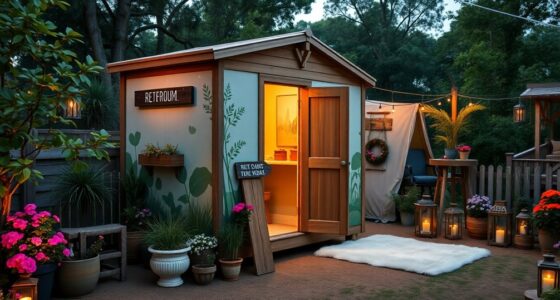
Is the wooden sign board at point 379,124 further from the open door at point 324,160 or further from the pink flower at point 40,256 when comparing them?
the pink flower at point 40,256

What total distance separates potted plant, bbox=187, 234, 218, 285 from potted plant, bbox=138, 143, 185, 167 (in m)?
0.90

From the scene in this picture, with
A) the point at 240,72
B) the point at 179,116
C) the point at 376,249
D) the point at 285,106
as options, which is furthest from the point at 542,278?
the point at 285,106

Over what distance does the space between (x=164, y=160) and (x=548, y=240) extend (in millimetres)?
4809

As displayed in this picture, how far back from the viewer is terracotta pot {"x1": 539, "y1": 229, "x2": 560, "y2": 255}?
21.7 feet

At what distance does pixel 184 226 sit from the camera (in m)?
5.47

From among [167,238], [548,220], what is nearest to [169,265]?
[167,238]

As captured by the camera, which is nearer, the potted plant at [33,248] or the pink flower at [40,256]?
the potted plant at [33,248]

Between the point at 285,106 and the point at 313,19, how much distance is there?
20.8m

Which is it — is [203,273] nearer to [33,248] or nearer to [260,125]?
[33,248]

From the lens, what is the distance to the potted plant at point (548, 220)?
655 centimetres

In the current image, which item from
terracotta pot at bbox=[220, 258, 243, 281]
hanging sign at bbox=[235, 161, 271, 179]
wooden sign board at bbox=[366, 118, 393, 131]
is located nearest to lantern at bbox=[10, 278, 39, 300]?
terracotta pot at bbox=[220, 258, 243, 281]

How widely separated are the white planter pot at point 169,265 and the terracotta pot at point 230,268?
1.22 ft

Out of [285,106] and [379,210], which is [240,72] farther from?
[379,210]

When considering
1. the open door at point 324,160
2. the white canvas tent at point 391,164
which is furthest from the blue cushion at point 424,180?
the open door at point 324,160
